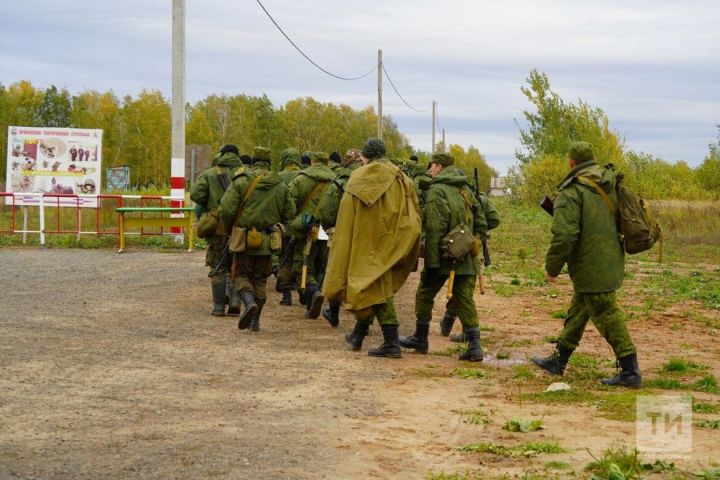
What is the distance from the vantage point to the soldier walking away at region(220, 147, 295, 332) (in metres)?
12.3

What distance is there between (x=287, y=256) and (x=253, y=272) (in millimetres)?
1761

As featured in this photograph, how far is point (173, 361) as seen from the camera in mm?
9961

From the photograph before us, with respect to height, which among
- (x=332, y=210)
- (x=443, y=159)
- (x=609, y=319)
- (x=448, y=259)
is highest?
(x=443, y=159)

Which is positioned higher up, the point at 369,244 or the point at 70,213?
the point at 369,244

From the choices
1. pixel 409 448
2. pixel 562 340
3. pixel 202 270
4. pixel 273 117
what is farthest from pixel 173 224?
pixel 273 117

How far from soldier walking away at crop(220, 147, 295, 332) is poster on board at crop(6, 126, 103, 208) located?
13649mm

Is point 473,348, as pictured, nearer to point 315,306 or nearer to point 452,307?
point 452,307

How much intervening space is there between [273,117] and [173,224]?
209 ft

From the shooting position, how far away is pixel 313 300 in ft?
42.3

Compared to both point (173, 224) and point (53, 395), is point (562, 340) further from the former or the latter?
point (173, 224)

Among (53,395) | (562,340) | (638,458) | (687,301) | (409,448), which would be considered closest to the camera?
(638,458)

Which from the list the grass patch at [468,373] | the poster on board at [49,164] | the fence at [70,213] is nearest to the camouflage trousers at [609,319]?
the grass patch at [468,373]

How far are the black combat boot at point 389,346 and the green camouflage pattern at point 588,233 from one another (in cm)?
188

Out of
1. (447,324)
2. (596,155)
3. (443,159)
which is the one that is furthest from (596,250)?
(596,155)
